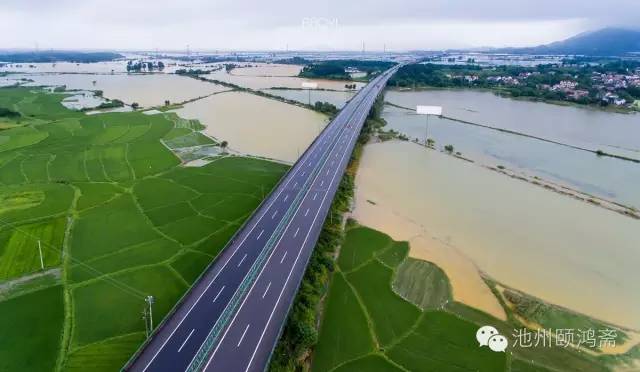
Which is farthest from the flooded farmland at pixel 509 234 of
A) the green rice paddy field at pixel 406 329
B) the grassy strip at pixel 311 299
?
the grassy strip at pixel 311 299

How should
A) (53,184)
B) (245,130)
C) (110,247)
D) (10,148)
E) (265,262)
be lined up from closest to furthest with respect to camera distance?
1. (265,262)
2. (110,247)
3. (53,184)
4. (10,148)
5. (245,130)

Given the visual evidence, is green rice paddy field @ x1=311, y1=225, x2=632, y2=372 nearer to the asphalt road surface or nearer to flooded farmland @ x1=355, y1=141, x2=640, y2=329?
flooded farmland @ x1=355, y1=141, x2=640, y2=329

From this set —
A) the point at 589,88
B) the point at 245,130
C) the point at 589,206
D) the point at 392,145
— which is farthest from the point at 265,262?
the point at 589,88

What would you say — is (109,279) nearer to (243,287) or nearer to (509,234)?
(243,287)

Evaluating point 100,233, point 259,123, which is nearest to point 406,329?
point 100,233

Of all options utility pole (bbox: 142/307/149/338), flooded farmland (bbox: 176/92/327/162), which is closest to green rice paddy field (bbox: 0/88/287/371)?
utility pole (bbox: 142/307/149/338)

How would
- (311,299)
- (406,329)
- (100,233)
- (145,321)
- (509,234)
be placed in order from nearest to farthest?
(145,321) → (406,329) → (311,299) → (100,233) → (509,234)

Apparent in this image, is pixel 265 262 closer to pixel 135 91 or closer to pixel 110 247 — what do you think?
pixel 110 247
